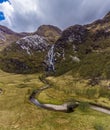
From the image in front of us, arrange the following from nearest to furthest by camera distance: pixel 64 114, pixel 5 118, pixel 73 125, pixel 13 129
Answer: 1. pixel 13 129
2. pixel 73 125
3. pixel 5 118
4. pixel 64 114

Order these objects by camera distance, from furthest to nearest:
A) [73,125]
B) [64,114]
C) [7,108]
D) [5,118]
Answer: [7,108], [64,114], [5,118], [73,125]

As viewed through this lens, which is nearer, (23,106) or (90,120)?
(90,120)

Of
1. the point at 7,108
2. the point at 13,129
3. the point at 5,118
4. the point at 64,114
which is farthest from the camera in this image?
the point at 7,108

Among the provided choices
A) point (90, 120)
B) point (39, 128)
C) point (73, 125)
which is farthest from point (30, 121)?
point (90, 120)

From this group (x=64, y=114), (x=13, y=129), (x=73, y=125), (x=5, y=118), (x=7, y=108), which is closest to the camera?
(x=13, y=129)

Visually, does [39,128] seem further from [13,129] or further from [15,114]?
[15,114]

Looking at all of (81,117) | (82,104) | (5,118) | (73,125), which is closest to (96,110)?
(82,104)

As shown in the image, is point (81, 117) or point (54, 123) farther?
point (81, 117)

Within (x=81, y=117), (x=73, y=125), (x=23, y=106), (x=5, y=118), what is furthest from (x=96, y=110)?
(x=5, y=118)

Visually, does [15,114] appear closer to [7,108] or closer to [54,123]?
[7,108]
